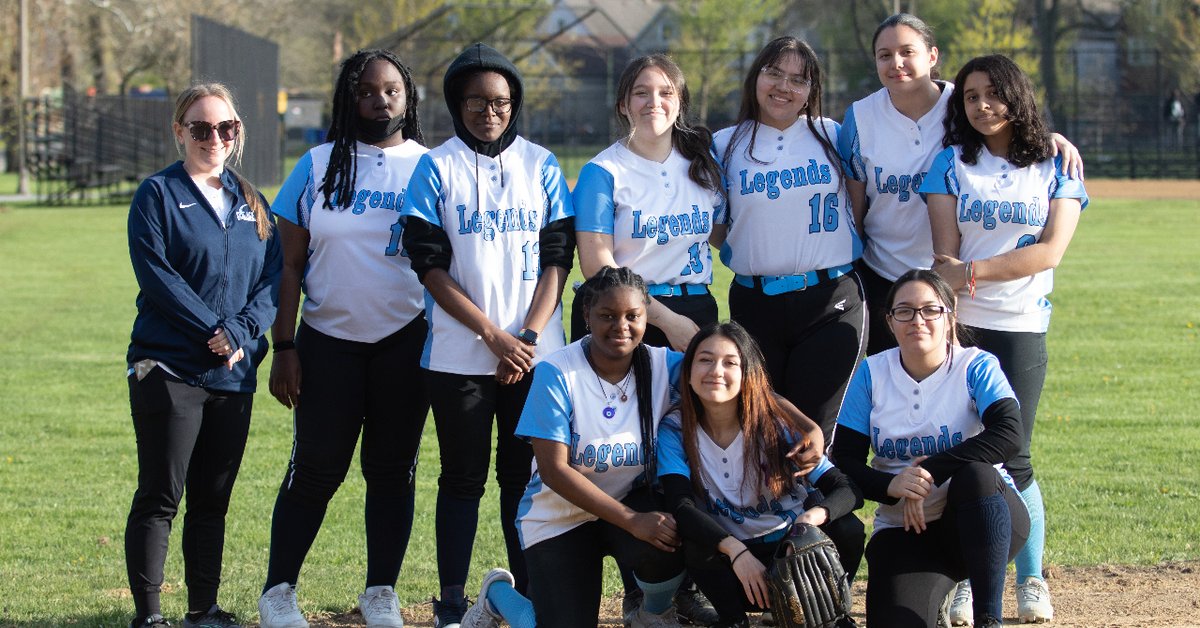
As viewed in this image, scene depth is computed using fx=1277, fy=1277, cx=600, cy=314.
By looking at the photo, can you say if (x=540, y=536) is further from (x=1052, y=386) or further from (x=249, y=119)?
(x=249, y=119)

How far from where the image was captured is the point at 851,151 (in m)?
4.55

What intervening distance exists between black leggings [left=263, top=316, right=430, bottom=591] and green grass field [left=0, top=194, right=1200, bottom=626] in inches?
22.8

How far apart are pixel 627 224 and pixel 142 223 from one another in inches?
60.7

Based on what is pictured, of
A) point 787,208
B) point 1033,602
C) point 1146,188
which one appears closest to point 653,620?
point 1033,602

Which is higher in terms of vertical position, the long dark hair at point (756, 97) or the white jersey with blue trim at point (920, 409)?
the long dark hair at point (756, 97)

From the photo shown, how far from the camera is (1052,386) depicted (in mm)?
9211

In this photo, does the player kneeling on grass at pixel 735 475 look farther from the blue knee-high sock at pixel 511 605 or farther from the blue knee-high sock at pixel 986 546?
the blue knee-high sock at pixel 511 605

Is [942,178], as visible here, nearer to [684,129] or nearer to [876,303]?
[876,303]

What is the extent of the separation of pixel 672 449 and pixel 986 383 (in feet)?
3.25

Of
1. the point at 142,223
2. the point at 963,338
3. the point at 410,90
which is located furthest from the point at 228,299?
the point at 963,338

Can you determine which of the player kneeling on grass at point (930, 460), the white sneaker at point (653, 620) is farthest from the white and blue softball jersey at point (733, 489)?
the white sneaker at point (653, 620)

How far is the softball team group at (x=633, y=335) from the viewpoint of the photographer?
3852 mm

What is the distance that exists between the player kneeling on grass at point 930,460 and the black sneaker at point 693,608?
64 centimetres

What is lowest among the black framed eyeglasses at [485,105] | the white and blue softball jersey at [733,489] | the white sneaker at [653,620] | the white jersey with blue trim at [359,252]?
the white sneaker at [653,620]
